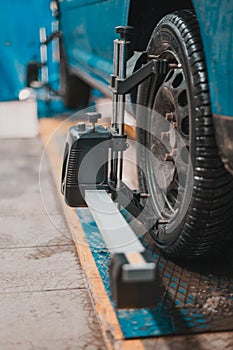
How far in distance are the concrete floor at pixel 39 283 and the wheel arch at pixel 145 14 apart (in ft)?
3.73

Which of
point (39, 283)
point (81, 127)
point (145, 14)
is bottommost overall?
point (39, 283)

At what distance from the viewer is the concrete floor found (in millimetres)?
1765

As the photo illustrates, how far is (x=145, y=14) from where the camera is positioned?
2395 millimetres

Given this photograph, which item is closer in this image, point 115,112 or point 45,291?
point 45,291

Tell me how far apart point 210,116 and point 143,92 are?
729 mm

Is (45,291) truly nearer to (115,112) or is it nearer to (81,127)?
(81,127)

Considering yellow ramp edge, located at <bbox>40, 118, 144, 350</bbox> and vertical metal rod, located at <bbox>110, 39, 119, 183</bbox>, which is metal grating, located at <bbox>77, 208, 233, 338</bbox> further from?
vertical metal rod, located at <bbox>110, 39, 119, 183</bbox>

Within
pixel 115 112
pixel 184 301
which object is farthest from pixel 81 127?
pixel 184 301

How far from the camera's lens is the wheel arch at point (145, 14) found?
2.33 meters

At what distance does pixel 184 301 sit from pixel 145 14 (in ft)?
4.57

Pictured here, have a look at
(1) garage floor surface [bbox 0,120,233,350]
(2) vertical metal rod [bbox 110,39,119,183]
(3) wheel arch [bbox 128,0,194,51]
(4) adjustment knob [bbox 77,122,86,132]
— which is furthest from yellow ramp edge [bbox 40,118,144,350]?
(3) wheel arch [bbox 128,0,194,51]

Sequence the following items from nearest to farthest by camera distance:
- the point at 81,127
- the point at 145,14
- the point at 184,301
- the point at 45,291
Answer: the point at 184,301 < the point at 45,291 < the point at 81,127 < the point at 145,14

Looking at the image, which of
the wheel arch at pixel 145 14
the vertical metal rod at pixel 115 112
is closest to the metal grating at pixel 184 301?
the vertical metal rod at pixel 115 112

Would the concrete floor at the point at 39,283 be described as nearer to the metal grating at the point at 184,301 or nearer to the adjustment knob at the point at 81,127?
the metal grating at the point at 184,301
